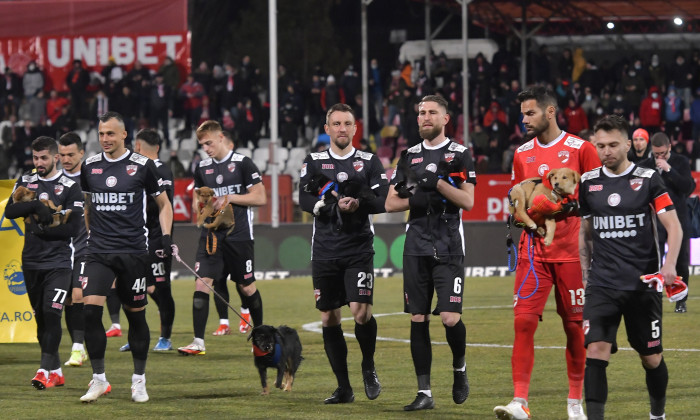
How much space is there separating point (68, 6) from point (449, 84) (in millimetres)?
9968

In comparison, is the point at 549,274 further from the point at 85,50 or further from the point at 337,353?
the point at 85,50

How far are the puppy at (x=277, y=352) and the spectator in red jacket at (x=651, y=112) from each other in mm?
20062

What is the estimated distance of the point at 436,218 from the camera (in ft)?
29.4

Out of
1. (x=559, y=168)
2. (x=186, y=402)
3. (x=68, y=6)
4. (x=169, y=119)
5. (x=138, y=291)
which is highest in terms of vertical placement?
(x=68, y=6)

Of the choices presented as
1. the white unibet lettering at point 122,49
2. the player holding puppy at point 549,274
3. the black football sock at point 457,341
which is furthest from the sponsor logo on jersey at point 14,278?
the white unibet lettering at point 122,49

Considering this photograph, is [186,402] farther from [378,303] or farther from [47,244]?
[378,303]

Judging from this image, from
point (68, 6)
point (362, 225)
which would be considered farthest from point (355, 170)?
point (68, 6)

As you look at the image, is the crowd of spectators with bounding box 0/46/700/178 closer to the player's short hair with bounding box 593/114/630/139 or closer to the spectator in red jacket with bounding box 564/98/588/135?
the spectator in red jacket with bounding box 564/98/588/135

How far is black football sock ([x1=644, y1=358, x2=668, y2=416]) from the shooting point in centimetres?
761

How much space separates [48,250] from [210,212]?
2691 millimetres

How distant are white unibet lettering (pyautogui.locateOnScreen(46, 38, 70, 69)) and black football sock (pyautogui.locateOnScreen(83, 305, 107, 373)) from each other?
23.1 metres

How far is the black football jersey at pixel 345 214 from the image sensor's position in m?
9.36

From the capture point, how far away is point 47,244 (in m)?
A: 10.6

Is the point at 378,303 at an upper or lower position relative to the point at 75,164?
lower
